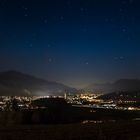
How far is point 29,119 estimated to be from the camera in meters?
53.6

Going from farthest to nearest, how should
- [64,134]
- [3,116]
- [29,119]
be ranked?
[29,119]
[3,116]
[64,134]

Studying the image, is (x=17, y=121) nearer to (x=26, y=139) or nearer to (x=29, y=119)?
(x=29, y=119)

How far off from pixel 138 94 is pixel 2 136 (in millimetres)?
153628

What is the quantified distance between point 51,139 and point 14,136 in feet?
11.4

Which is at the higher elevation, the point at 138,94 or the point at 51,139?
the point at 138,94

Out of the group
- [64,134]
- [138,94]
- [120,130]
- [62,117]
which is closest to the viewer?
[64,134]

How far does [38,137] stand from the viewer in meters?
31.8

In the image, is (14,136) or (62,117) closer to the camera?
(14,136)

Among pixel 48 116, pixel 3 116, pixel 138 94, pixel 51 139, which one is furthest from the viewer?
pixel 138 94

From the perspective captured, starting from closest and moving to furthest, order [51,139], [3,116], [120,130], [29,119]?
[51,139], [120,130], [3,116], [29,119]

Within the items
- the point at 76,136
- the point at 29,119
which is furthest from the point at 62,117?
the point at 76,136

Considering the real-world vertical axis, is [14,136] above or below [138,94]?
below

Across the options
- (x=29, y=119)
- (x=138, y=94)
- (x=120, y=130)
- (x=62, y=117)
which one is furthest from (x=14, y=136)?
(x=138, y=94)

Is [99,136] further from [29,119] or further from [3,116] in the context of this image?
[29,119]
